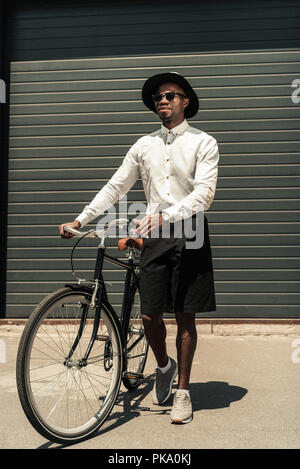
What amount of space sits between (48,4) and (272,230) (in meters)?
3.74

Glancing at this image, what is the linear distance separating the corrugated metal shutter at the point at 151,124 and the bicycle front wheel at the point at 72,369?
2494mm

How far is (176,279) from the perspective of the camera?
3.52 m

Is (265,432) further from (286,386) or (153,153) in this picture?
(153,153)

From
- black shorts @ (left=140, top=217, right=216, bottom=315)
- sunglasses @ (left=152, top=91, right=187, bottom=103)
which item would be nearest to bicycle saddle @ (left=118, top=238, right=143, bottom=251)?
black shorts @ (left=140, top=217, right=216, bottom=315)

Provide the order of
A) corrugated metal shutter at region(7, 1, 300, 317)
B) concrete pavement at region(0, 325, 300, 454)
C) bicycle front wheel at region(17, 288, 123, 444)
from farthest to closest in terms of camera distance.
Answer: corrugated metal shutter at region(7, 1, 300, 317), concrete pavement at region(0, 325, 300, 454), bicycle front wheel at region(17, 288, 123, 444)

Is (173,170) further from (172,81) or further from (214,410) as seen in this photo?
(214,410)

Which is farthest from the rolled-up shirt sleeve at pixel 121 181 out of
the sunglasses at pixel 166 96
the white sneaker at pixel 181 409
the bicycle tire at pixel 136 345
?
the white sneaker at pixel 181 409

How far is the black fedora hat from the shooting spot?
362 centimetres

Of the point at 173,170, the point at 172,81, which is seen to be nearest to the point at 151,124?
the point at 172,81

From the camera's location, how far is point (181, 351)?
3582mm

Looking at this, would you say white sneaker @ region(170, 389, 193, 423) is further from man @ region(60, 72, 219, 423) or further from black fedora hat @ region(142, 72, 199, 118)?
black fedora hat @ region(142, 72, 199, 118)

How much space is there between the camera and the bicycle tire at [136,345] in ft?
12.9
